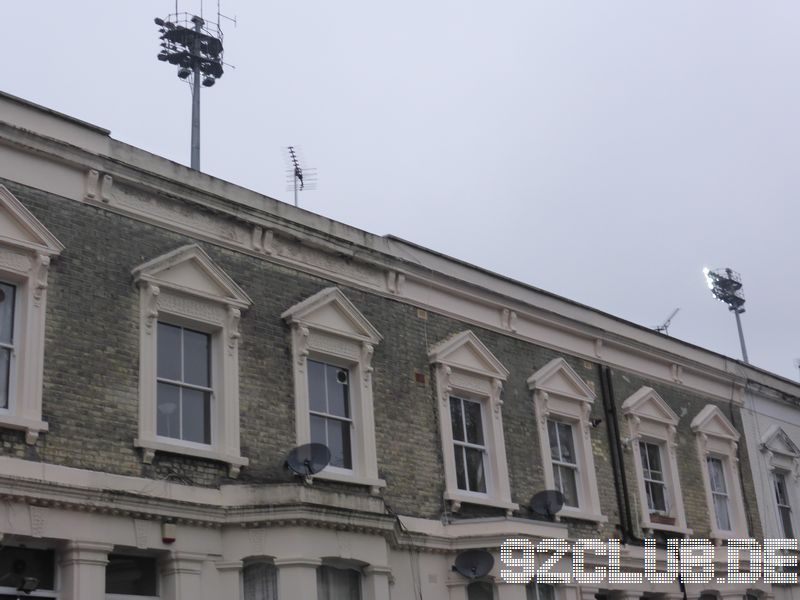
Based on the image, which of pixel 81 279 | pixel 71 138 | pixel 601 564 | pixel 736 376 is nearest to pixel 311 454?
pixel 81 279

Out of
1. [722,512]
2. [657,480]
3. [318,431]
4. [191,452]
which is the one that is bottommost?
[191,452]

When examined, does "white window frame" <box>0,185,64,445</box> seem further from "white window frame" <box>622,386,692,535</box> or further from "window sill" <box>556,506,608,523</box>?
"white window frame" <box>622,386,692,535</box>

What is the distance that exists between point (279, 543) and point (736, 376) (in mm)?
13848

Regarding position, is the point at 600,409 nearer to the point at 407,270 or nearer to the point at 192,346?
the point at 407,270

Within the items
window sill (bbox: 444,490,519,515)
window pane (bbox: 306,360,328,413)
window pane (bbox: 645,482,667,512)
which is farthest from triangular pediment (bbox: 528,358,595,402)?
window pane (bbox: 306,360,328,413)

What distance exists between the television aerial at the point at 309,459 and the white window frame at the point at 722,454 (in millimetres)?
10440

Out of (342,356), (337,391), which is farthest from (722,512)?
(342,356)

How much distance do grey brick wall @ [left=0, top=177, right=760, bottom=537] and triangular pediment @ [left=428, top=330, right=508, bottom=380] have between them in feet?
0.65

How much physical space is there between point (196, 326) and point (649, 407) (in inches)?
405

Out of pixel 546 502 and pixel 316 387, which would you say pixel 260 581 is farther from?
pixel 546 502

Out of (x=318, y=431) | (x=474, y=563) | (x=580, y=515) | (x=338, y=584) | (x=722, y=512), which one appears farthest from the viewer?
(x=722, y=512)

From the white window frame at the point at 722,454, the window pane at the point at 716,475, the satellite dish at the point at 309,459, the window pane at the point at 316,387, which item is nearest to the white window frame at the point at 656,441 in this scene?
the white window frame at the point at 722,454

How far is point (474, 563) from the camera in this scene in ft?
54.5

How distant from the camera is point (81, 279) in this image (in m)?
14.0
